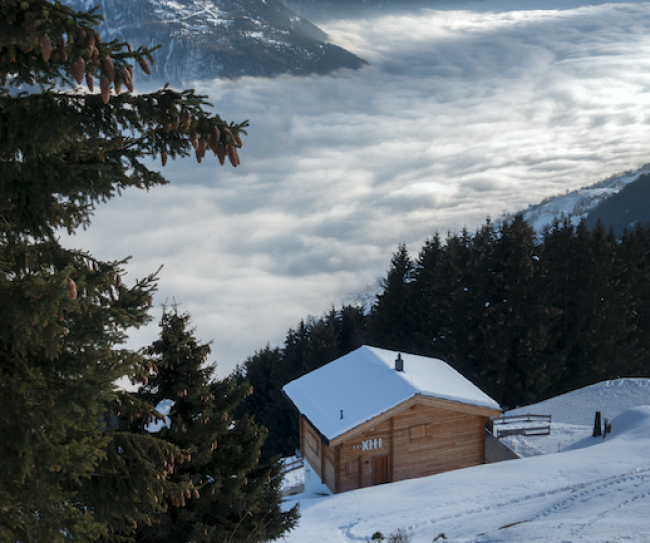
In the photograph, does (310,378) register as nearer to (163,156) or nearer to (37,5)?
(163,156)

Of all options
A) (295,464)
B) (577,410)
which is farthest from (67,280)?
(577,410)

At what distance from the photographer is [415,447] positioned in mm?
21203

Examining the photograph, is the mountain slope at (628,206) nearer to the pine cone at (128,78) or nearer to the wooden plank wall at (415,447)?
the wooden plank wall at (415,447)

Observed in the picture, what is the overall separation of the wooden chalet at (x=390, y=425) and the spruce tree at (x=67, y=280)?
14.8m

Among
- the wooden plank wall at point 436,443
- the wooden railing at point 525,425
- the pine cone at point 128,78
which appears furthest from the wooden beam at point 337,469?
the pine cone at point 128,78

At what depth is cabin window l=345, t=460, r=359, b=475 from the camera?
66.7ft

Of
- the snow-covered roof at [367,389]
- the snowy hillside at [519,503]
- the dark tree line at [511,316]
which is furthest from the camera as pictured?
the dark tree line at [511,316]

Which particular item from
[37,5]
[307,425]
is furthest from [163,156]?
[307,425]

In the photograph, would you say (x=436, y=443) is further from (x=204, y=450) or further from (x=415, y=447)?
(x=204, y=450)

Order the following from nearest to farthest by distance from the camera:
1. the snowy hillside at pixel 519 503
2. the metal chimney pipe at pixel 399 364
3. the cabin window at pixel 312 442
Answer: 1. the snowy hillside at pixel 519 503
2. the cabin window at pixel 312 442
3. the metal chimney pipe at pixel 399 364

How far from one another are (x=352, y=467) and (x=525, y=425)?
13325 millimetres

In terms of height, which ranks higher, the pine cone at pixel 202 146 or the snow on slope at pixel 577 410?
the pine cone at pixel 202 146

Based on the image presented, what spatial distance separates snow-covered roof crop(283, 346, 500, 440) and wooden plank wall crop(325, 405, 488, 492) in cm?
94

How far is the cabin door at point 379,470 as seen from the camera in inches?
819
